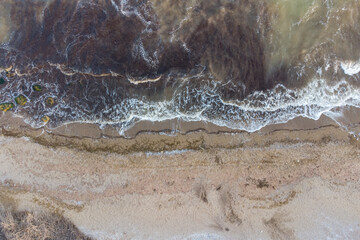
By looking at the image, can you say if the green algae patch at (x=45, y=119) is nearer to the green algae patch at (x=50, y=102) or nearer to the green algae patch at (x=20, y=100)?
the green algae patch at (x=50, y=102)

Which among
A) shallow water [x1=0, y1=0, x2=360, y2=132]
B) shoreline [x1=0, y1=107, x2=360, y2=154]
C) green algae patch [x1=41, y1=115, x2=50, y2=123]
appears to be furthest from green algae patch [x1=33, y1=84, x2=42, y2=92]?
shoreline [x1=0, y1=107, x2=360, y2=154]

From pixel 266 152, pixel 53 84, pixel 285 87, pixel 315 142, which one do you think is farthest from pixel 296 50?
pixel 53 84

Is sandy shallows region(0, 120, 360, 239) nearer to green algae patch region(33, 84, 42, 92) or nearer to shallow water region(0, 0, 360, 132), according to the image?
shallow water region(0, 0, 360, 132)

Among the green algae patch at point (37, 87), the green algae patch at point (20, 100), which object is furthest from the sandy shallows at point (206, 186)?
the green algae patch at point (37, 87)

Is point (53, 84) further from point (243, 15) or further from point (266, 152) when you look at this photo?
point (266, 152)

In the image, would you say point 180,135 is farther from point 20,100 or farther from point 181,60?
point 20,100
